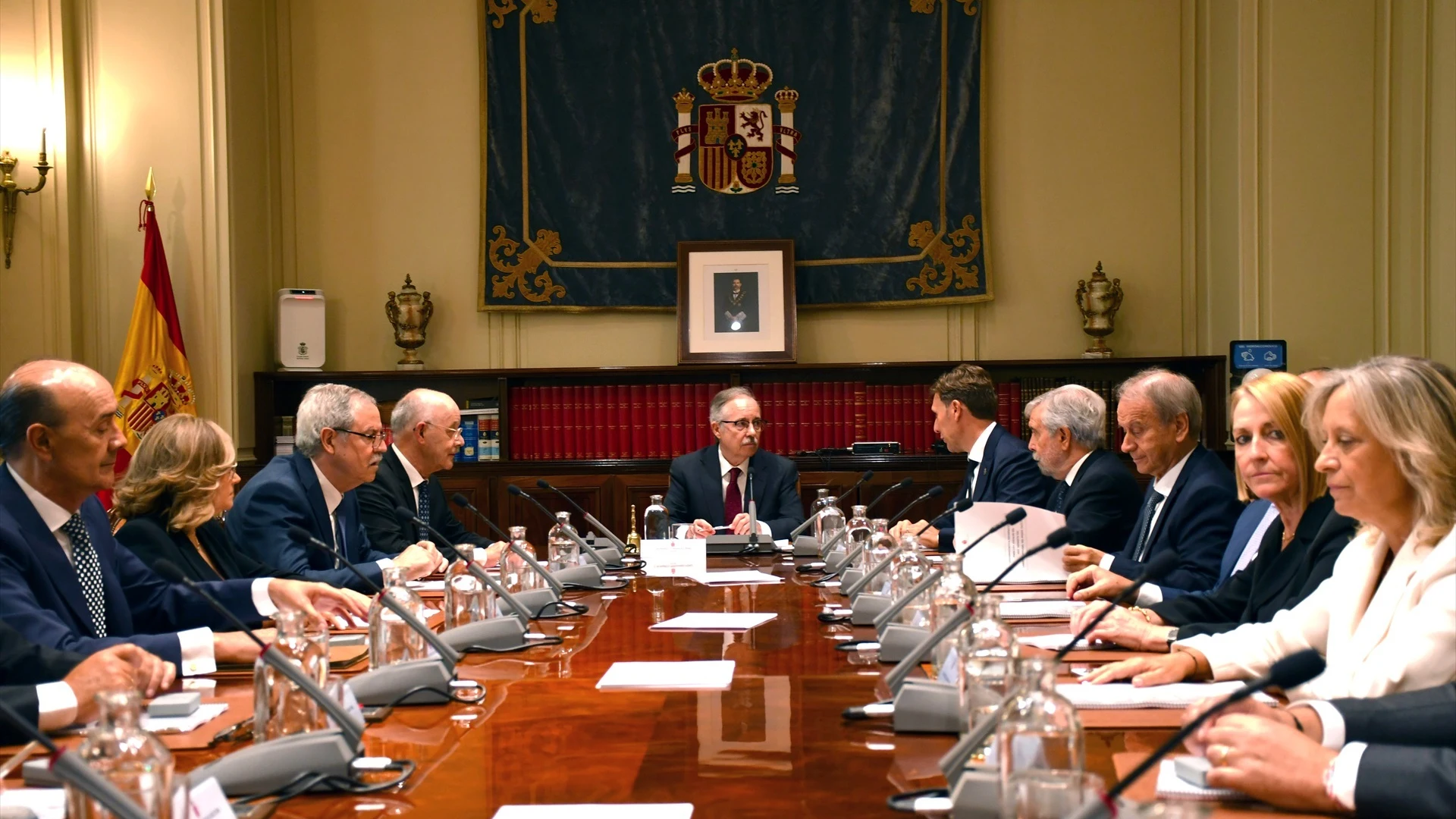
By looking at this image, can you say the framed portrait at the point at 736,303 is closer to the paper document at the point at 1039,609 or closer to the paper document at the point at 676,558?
the paper document at the point at 676,558

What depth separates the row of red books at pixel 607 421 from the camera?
6.83 meters

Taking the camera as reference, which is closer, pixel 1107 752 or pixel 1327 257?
pixel 1107 752

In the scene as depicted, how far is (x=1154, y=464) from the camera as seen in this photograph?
405 centimetres

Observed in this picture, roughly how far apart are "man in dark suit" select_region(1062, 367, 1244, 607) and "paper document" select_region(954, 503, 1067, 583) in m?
0.06

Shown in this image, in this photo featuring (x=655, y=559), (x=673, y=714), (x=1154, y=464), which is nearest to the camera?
(x=673, y=714)

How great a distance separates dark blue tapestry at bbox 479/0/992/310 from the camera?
275 inches

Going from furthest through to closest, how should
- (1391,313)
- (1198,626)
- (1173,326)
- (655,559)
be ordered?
1. (1173,326)
2. (1391,313)
3. (655,559)
4. (1198,626)

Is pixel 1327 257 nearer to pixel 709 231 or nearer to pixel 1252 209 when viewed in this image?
pixel 1252 209

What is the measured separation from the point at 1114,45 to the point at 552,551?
14.7 ft

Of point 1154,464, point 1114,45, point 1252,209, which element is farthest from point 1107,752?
point 1114,45

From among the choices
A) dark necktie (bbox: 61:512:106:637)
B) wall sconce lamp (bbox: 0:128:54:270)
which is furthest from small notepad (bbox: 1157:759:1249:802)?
wall sconce lamp (bbox: 0:128:54:270)

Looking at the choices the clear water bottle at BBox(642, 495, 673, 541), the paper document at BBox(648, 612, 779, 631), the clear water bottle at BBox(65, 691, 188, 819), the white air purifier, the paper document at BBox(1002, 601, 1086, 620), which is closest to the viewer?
the clear water bottle at BBox(65, 691, 188, 819)

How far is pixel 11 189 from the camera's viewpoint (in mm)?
6086

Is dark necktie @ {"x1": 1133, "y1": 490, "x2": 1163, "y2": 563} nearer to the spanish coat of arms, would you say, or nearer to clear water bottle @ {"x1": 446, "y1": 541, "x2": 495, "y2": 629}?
clear water bottle @ {"x1": 446, "y1": 541, "x2": 495, "y2": 629}
